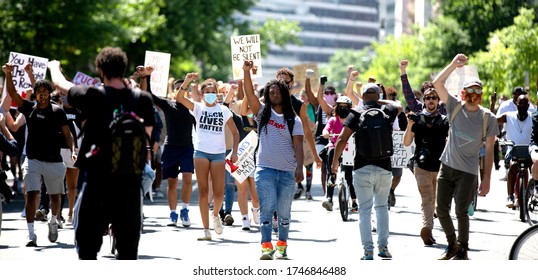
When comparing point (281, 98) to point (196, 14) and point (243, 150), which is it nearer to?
point (243, 150)

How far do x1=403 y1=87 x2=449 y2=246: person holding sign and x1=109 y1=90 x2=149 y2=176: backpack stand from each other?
538 cm

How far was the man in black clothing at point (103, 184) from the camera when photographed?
798 centimetres

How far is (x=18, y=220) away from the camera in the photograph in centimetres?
1656

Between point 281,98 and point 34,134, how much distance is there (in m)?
3.54

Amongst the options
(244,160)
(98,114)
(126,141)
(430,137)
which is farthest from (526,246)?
(244,160)

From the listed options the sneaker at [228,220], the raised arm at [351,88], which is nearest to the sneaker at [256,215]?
the sneaker at [228,220]

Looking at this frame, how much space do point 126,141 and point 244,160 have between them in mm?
6899

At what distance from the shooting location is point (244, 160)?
14.8 m

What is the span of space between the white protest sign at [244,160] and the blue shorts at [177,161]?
70cm

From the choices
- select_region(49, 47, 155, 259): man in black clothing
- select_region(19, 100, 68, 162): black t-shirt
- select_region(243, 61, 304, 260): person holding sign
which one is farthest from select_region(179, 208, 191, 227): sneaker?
select_region(49, 47, 155, 259): man in black clothing

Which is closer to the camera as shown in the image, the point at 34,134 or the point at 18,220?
the point at 34,134

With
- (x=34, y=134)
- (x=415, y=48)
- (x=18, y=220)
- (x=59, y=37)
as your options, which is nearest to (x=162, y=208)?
(x=18, y=220)

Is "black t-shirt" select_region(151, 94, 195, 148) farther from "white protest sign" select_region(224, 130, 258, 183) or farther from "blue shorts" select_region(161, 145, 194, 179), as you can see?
"white protest sign" select_region(224, 130, 258, 183)

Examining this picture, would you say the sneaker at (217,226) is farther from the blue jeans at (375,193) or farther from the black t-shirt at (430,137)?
the blue jeans at (375,193)
